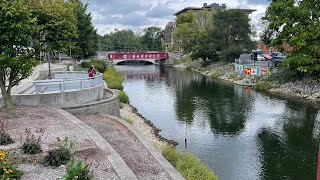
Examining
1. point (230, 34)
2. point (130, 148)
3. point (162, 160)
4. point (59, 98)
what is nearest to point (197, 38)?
point (230, 34)

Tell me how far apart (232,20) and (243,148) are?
4951 cm

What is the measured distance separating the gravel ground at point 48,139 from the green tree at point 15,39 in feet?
4.25

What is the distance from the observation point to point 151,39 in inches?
5438

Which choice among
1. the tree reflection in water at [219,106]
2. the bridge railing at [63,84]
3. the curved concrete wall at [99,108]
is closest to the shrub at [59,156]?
the curved concrete wall at [99,108]

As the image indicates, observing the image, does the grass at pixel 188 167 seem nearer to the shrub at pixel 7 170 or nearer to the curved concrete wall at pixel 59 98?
the shrub at pixel 7 170

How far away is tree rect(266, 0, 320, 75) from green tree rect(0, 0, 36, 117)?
13.5m

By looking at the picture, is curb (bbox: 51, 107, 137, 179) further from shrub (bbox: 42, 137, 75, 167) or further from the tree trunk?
the tree trunk

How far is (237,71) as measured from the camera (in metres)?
57.2

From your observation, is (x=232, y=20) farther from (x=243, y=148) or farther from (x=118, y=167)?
(x=118, y=167)

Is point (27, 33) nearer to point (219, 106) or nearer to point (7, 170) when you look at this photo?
point (7, 170)

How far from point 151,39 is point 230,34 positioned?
7313 cm

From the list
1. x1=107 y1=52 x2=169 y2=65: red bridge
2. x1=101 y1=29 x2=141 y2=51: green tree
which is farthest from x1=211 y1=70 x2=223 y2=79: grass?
x1=101 y1=29 x2=141 y2=51: green tree

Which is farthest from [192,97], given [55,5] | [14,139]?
[14,139]

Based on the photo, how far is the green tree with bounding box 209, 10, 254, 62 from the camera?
65.4 meters
